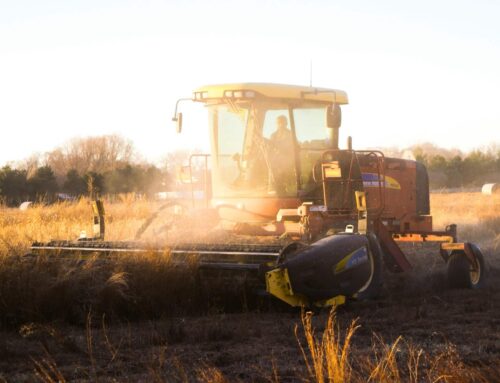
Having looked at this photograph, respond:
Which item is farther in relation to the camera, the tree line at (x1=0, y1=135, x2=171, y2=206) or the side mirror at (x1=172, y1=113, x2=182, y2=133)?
the tree line at (x1=0, y1=135, x2=171, y2=206)

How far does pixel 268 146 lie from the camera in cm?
1031

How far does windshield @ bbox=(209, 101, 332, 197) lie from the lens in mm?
10250

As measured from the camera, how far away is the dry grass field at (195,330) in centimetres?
484

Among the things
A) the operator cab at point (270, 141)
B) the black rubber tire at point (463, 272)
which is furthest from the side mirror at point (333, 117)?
the black rubber tire at point (463, 272)

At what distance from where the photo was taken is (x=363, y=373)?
474 centimetres

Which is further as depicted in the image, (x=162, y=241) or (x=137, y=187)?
(x=137, y=187)

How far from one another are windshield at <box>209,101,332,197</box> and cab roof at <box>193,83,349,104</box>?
0.15 m

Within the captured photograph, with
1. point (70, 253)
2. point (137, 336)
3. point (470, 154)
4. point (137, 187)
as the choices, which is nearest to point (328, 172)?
point (70, 253)

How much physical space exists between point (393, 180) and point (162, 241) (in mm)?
3808

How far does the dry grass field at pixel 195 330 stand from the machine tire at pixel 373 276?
0.72ft

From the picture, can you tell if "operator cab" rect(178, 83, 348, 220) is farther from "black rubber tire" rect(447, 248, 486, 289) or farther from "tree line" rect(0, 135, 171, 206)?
"tree line" rect(0, 135, 171, 206)

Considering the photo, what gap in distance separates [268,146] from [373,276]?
2.84 meters

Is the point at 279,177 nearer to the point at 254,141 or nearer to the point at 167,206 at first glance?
the point at 254,141

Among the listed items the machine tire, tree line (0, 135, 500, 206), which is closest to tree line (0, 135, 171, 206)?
tree line (0, 135, 500, 206)
